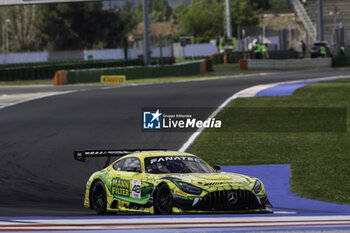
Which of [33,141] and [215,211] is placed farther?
[33,141]

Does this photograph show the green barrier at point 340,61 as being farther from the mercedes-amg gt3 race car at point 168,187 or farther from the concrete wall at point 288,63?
the mercedes-amg gt3 race car at point 168,187

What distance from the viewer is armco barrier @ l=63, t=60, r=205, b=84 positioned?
2030 inches

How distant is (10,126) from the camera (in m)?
25.6

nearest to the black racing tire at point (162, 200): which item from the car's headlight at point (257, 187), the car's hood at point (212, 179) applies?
the car's hood at point (212, 179)

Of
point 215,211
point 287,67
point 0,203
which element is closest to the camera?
point 215,211

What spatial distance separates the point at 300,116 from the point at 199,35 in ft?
357

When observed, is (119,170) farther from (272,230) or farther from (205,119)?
(205,119)

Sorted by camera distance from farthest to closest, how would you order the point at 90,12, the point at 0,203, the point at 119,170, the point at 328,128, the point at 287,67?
the point at 90,12 < the point at 287,67 < the point at 328,128 < the point at 0,203 < the point at 119,170

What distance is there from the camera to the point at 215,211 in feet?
38.4

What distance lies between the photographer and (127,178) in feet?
43.0

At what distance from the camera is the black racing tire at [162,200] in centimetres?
1187

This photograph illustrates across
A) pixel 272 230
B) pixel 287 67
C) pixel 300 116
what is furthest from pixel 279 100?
pixel 287 67

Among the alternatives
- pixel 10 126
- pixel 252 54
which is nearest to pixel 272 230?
pixel 10 126

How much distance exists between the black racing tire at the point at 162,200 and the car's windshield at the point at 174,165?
2.10 feet
